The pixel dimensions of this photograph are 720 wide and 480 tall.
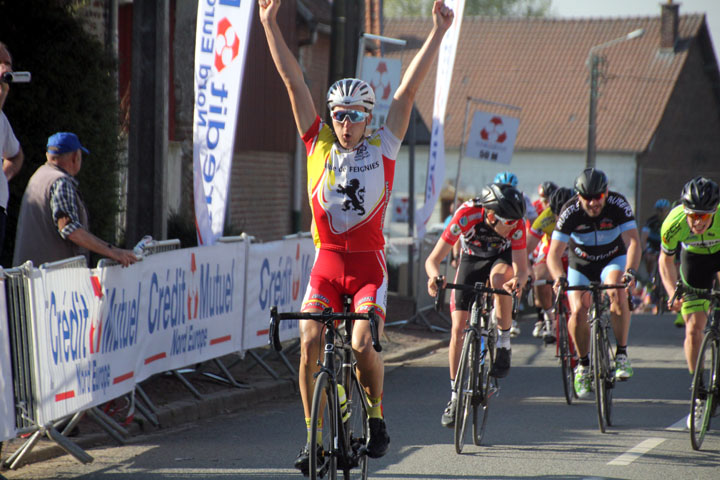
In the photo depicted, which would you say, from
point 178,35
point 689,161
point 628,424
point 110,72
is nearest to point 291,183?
point 178,35

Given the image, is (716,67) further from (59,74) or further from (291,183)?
(59,74)

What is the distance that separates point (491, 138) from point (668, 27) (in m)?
35.3

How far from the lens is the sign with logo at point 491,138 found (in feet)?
67.7

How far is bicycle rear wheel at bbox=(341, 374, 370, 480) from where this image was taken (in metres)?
5.79

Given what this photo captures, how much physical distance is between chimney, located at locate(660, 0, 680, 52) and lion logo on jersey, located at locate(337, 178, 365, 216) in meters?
49.9

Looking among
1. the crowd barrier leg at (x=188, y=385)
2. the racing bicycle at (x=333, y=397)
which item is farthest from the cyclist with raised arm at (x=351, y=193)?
the crowd barrier leg at (x=188, y=385)

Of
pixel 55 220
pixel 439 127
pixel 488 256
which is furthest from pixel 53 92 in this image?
pixel 439 127

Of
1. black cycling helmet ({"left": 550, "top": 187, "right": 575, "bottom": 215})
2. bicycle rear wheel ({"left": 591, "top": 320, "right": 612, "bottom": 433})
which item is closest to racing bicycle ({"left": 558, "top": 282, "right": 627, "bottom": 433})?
bicycle rear wheel ({"left": 591, "top": 320, "right": 612, "bottom": 433})

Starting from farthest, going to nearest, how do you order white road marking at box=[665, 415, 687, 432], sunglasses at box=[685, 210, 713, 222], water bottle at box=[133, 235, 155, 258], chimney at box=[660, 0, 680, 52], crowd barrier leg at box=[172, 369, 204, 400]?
1. chimney at box=[660, 0, 680, 52]
2. crowd barrier leg at box=[172, 369, 204, 400]
3. white road marking at box=[665, 415, 687, 432]
4. water bottle at box=[133, 235, 155, 258]
5. sunglasses at box=[685, 210, 713, 222]

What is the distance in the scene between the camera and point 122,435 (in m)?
8.11

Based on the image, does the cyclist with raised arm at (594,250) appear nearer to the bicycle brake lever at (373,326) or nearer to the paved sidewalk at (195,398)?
the paved sidewalk at (195,398)

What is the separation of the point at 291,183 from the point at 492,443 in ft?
55.2

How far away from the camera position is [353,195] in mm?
5887

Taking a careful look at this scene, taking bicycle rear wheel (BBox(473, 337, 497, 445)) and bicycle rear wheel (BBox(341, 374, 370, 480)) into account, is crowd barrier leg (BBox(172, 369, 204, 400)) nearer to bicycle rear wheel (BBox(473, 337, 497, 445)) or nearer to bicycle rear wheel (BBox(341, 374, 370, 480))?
bicycle rear wheel (BBox(473, 337, 497, 445))
